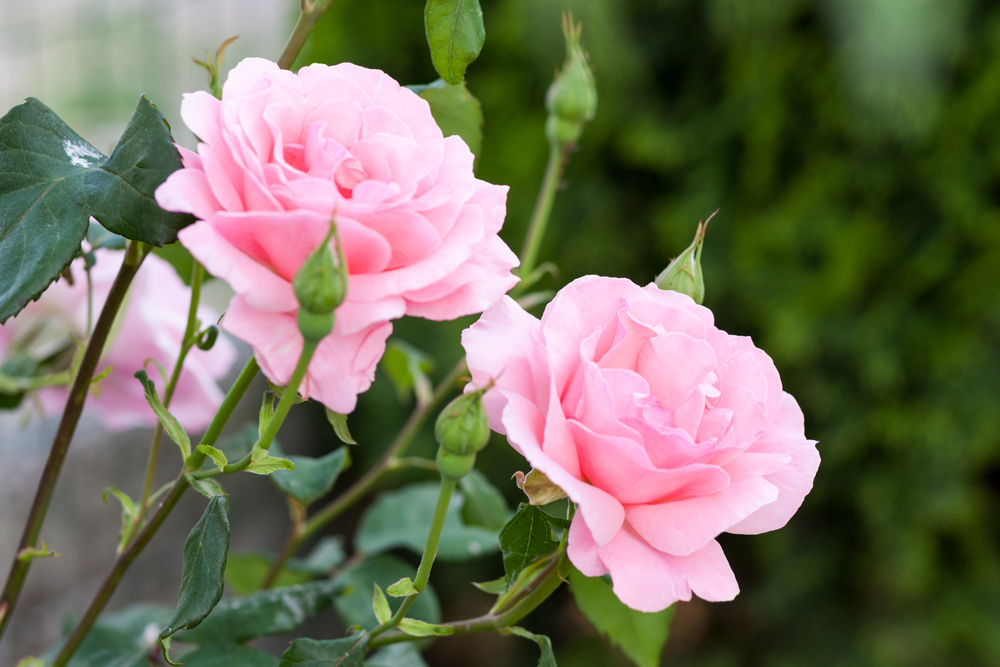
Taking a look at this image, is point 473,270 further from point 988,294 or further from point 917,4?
point 988,294

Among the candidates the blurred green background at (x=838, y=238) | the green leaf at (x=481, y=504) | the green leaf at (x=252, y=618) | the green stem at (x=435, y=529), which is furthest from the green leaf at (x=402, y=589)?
the blurred green background at (x=838, y=238)

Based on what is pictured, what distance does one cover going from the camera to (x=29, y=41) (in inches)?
73.2

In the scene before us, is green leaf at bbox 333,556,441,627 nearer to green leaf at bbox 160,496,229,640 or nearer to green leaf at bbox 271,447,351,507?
green leaf at bbox 271,447,351,507

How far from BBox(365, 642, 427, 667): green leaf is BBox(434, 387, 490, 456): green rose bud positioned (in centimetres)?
18

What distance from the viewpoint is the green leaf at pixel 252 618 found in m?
0.35

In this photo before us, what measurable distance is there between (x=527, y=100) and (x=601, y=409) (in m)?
1.29

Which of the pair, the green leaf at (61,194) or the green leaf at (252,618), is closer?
the green leaf at (61,194)

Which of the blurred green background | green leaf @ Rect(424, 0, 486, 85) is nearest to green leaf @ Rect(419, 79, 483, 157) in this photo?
green leaf @ Rect(424, 0, 486, 85)

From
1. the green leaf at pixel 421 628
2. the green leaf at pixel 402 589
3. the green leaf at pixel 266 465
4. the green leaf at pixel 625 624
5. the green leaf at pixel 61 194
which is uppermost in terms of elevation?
the green leaf at pixel 61 194

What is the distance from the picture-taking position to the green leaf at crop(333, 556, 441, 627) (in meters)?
0.45

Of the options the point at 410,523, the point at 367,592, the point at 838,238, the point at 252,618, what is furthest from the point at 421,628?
the point at 838,238

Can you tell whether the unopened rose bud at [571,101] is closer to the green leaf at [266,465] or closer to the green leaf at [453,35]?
the green leaf at [453,35]

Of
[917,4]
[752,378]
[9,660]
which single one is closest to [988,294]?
[917,4]

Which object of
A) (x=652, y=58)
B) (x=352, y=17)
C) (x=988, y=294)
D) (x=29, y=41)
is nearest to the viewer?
(x=988, y=294)
